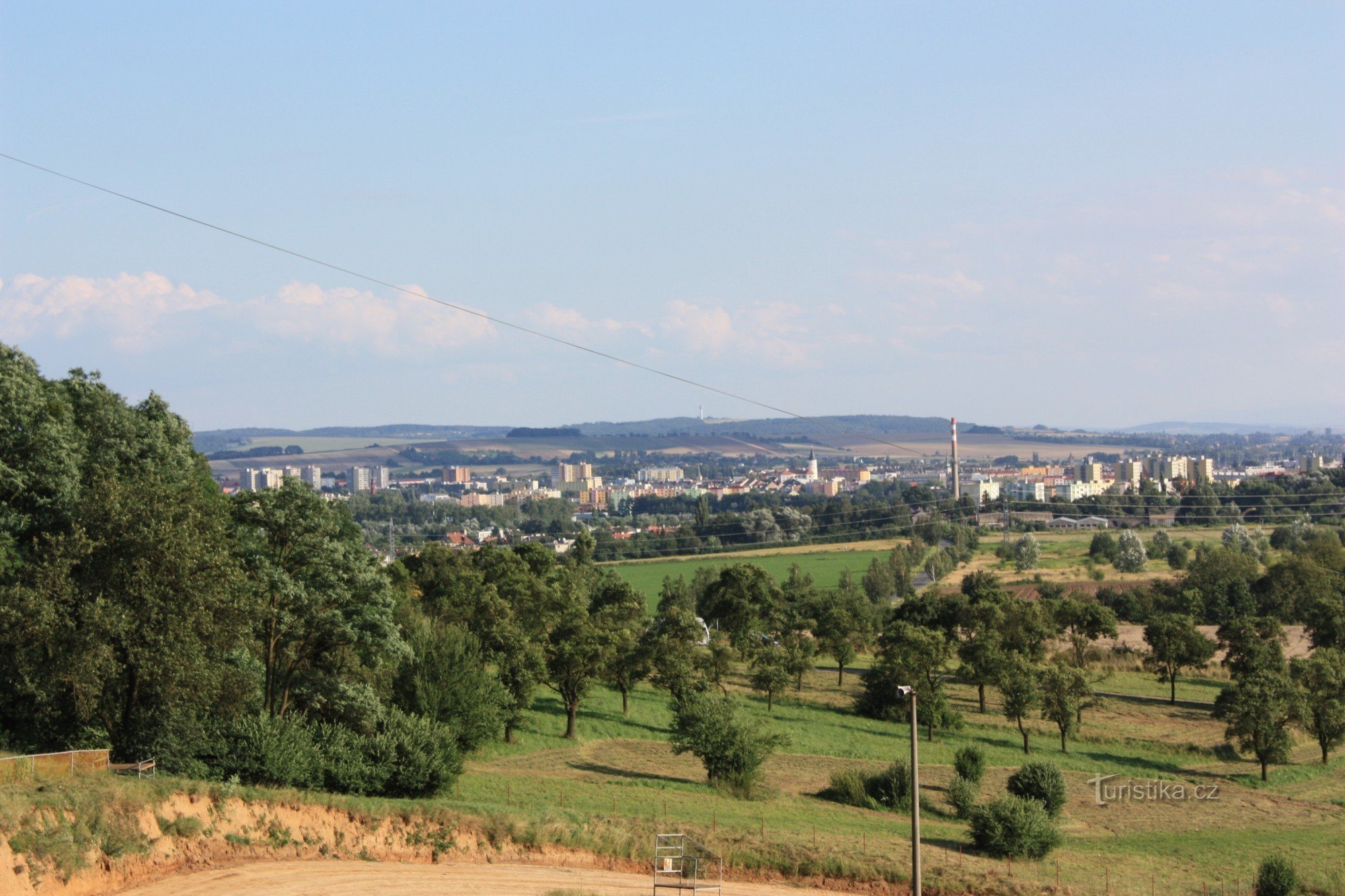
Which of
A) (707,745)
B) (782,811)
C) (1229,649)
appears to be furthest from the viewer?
(1229,649)

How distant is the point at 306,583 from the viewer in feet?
118

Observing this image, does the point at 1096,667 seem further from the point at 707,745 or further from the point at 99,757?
the point at 99,757

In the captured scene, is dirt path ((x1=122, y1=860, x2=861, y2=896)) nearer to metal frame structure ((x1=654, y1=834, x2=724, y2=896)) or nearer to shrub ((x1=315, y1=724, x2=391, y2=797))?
metal frame structure ((x1=654, y1=834, x2=724, y2=896))

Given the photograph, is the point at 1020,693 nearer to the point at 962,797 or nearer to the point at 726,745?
the point at 962,797

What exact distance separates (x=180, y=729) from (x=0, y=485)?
30.0 ft

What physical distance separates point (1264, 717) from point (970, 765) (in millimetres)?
15458

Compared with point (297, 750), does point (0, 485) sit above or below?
above

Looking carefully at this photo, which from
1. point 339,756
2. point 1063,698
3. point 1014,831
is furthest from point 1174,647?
point 339,756

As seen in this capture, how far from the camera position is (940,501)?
18962cm

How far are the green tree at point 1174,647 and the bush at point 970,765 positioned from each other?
25.9 metres

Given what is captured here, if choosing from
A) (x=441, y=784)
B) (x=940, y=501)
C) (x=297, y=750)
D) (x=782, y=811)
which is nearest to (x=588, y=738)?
(x=782, y=811)

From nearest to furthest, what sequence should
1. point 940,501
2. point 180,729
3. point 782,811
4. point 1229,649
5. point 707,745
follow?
point 180,729 → point 782,811 → point 707,745 → point 1229,649 → point 940,501

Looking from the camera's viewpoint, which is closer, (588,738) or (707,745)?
(707,745)

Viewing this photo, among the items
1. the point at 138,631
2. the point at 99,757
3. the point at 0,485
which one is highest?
the point at 0,485
